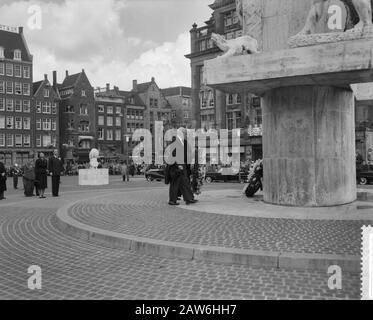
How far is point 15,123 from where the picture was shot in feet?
254

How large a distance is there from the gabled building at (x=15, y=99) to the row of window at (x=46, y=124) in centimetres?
141

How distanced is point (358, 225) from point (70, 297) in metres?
5.59

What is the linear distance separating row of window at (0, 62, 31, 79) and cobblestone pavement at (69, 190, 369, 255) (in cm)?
7258

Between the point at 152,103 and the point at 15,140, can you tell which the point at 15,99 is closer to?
the point at 15,140

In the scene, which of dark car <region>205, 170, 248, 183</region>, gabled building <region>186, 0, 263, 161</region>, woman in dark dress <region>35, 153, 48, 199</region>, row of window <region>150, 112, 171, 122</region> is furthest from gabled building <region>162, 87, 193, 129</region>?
woman in dark dress <region>35, 153, 48, 199</region>

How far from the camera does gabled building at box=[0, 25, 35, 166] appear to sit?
7588cm

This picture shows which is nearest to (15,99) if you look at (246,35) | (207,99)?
(207,99)

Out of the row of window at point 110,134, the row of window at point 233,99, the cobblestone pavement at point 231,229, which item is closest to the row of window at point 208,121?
the row of window at point 233,99

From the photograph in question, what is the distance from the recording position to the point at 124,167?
1561 inches

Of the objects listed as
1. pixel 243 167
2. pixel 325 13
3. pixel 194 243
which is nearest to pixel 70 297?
pixel 194 243

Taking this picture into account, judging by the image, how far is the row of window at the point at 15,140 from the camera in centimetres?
7550

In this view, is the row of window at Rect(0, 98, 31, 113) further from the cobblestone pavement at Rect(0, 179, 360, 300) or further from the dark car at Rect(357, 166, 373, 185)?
the cobblestone pavement at Rect(0, 179, 360, 300)

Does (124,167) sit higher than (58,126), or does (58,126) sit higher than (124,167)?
(58,126)
